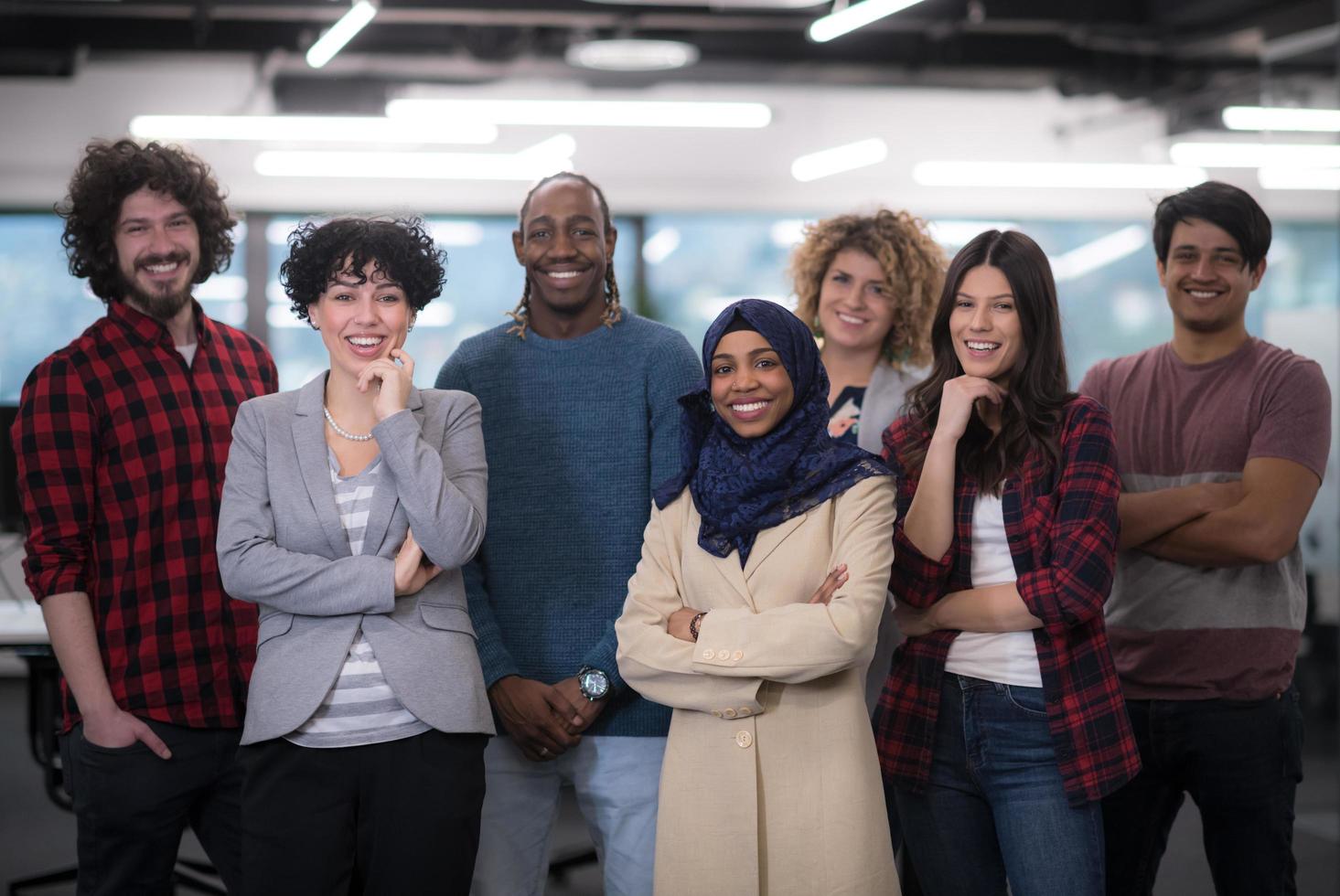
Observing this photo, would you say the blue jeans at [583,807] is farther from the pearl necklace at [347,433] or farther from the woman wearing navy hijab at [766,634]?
the pearl necklace at [347,433]

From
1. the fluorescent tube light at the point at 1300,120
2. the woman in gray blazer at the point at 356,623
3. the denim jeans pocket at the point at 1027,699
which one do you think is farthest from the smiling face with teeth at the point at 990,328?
the fluorescent tube light at the point at 1300,120

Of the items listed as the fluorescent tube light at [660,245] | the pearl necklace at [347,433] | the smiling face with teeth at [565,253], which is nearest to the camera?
the pearl necklace at [347,433]

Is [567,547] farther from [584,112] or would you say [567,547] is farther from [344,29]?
[584,112]

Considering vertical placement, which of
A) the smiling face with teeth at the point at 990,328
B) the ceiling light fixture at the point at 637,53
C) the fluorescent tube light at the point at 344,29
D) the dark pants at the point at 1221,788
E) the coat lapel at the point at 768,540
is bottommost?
the dark pants at the point at 1221,788

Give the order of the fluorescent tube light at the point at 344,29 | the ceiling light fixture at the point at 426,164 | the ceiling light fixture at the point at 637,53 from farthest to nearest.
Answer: the ceiling light fixture at the point at 426,164
the ceiling light fixture at the point at 637,53
the fluorescent tube light at the point at 344,29

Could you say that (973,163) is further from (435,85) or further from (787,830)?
(787,830)

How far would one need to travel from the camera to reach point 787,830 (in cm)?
202

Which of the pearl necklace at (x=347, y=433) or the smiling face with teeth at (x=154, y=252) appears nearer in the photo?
the pearl necklace at (x=347, y=433)

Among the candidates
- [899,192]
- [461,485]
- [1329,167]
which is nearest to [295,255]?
[461,485]

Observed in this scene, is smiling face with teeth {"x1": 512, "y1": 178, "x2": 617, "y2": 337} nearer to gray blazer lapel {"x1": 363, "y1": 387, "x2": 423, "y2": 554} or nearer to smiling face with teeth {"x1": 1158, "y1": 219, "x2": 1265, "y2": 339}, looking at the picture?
gray blazer lapel {"x1": 363, "y1": 387, "x2": 423, "y2": 554}

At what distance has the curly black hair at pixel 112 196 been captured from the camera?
2617 mm

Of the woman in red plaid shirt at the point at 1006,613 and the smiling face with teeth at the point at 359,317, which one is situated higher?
the smiling face with teeth at the point at 359,317

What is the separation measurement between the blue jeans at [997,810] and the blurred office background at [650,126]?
16.3 feet

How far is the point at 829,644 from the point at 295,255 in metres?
1.18
